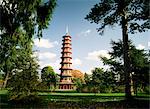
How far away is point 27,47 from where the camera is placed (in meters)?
26.8

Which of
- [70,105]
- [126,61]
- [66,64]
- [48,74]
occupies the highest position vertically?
[66,64]

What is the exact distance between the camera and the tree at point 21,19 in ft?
81.0

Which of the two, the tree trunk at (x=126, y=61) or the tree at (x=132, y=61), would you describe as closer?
the tree trunk at (x=126, y=61)

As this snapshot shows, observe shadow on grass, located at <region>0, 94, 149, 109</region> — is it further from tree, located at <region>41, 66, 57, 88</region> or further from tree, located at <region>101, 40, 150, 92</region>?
tree, located at <region>41, 66, 57, 88</region>

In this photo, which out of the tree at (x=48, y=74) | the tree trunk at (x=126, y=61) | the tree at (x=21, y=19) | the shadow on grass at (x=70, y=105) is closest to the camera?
the shadow on grass at (x=70, y=105)

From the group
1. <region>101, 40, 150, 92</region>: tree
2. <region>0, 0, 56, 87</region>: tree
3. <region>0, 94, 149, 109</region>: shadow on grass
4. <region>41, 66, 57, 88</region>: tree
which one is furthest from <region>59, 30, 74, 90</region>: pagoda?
<region>0, 94, 149, 109</region>: shadow on grass

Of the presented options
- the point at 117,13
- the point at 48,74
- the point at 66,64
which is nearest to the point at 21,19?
the point at 117,13

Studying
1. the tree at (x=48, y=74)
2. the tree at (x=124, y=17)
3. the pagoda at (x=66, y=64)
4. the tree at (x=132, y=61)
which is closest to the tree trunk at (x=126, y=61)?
the tree at (x=124, y=17)

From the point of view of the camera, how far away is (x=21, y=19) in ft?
82.0

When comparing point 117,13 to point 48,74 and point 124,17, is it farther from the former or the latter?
point 48,74

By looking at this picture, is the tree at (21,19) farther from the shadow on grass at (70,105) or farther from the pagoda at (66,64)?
the pagoda at (66,64)

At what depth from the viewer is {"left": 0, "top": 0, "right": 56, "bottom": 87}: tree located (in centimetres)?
2469

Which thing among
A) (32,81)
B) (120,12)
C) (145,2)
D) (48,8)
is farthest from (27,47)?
(145,2)

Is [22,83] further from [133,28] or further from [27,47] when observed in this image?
[133,28]
